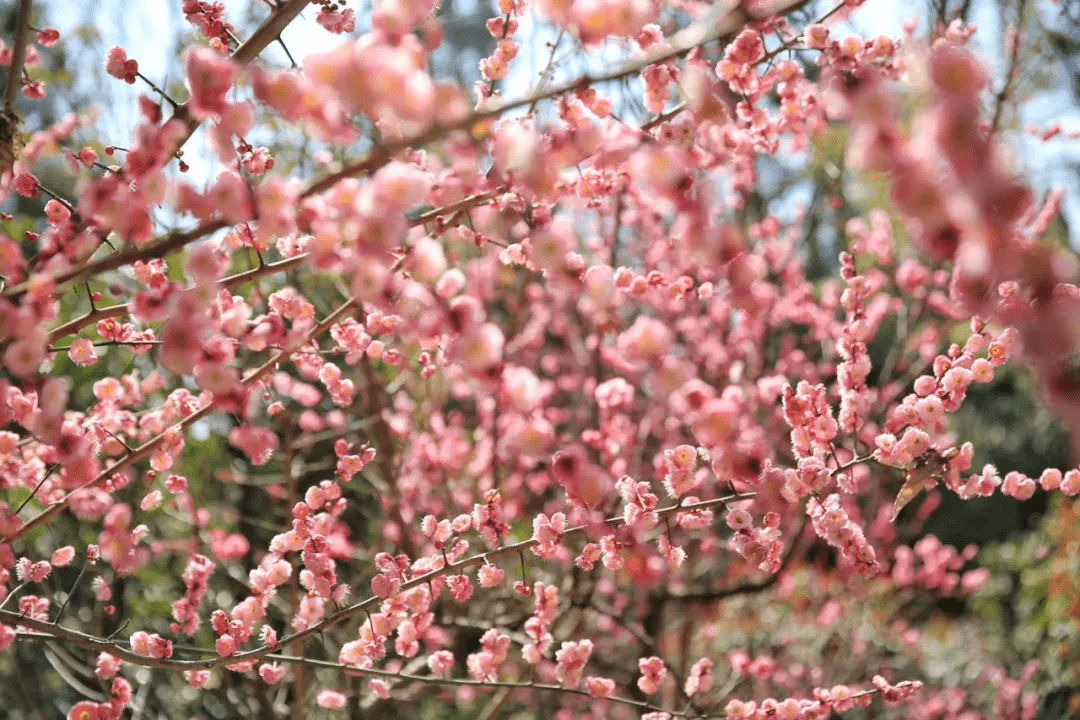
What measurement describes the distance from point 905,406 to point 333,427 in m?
3.46

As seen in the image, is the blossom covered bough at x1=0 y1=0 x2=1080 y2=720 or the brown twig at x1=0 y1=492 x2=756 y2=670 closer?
the blossom covered bough at x1=0 y1=0 x2=1080 y2=720

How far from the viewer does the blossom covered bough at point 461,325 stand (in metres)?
0.95

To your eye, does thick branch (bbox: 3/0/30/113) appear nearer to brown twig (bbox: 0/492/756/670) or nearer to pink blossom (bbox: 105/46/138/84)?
pink blossom (bbox: 105/46/138/84)

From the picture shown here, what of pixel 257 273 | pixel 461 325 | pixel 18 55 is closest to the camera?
pixel 461 325

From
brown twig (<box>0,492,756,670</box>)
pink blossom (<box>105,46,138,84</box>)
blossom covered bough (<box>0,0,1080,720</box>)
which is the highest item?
pink blossom (<box>105,46,138,84</box>)

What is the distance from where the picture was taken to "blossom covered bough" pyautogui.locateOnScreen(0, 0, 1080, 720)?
950mm

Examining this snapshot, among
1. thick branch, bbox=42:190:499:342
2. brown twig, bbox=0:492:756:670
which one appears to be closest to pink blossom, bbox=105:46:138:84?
thick branch, bbox=42:190:499:342

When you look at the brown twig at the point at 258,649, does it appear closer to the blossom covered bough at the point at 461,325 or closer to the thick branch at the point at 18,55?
the blossom covered bough at the point at 461,325

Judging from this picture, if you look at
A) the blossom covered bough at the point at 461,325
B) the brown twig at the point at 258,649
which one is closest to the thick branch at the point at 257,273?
the blossom covered bough at the point at 461,325

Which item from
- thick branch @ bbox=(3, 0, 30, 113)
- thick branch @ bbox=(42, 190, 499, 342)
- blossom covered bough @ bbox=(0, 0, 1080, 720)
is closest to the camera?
blossom covered bough @ bbox=(0, 0, 1080, 720)

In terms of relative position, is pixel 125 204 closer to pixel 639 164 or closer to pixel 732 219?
pixel 639 164

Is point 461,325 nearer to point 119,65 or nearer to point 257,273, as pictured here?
point 257,273

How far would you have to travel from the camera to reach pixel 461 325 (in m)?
1.05

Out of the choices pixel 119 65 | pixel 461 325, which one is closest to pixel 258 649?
pixel 461 325
